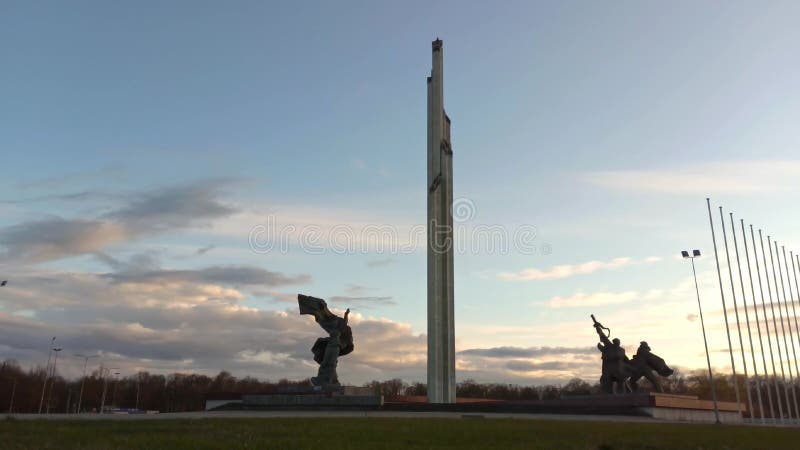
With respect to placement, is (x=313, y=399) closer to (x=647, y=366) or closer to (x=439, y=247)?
(x=439, y=247)

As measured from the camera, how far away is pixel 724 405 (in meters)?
31.7

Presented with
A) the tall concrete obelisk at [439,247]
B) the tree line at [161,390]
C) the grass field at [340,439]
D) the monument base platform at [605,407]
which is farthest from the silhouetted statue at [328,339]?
the tree line at [161,390]

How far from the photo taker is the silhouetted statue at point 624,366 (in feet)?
95.9

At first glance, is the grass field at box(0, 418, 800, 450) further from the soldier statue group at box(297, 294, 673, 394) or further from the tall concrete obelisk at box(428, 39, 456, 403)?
the tall concrete obelisk at box(428, 39, 456, 403)

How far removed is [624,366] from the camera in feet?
96.6

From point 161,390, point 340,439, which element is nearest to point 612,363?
point 340,439

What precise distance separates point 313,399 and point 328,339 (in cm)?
376

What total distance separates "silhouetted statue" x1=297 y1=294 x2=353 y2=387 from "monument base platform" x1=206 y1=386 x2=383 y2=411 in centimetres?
120

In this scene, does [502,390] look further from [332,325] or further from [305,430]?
[305,430]

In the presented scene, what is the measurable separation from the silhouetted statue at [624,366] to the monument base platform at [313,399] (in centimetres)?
1139

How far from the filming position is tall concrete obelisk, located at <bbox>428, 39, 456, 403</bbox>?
38906mm

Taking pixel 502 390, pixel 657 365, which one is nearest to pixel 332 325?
pixel 657 365

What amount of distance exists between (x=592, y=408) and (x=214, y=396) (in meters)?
21.8

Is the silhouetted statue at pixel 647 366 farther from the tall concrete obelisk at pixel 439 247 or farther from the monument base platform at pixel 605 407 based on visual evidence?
the tall concrete obelisk at pixel 439 247
